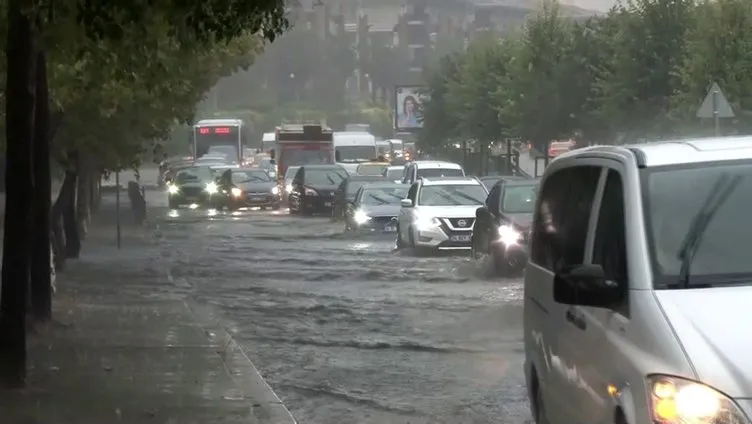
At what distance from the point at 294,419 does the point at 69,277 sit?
12817 mm

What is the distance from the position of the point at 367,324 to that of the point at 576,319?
10.4 meters

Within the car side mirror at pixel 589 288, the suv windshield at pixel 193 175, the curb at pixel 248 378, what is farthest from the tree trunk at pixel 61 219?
the suv windshield at pixel 193 175

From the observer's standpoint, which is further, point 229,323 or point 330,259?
point 330,259

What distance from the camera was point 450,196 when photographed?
95.0ft

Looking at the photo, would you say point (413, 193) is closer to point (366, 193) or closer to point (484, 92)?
point (366, 193)

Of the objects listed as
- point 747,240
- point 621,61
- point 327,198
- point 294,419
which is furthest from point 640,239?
point 327,198

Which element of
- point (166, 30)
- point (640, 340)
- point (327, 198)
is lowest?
point (327, 198)

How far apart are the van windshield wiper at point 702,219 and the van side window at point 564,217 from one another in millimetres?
836

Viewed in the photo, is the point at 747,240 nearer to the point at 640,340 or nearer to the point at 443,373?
the point at 640,340

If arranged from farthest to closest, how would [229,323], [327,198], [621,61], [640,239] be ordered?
[327,198] → [621,61] → [229,323] → [640,239]

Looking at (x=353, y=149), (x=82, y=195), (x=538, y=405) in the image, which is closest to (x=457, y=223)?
(x=82, y=195)

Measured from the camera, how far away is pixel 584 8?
12069 centimetres

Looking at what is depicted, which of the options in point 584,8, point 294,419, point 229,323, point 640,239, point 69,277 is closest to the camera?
point 640,239

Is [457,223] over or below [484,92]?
below
